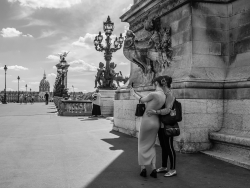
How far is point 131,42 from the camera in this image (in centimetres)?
853

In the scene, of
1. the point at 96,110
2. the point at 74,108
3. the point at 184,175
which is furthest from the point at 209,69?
the point at 74,108

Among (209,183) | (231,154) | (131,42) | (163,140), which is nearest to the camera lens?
(209,183)

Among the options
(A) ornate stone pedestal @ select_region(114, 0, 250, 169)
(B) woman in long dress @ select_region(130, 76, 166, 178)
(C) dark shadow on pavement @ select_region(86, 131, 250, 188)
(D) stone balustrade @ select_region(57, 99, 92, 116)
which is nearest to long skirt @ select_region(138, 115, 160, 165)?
(B) woman in long dress @ select_region(130, 76, 166, 178)

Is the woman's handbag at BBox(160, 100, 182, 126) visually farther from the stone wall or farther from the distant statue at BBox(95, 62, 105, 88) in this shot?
the distant statue at BBox(95, 62, 105, 88)

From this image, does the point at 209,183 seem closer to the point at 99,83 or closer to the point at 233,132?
the point at 233,132

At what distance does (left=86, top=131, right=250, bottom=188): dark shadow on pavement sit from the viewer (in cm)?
423

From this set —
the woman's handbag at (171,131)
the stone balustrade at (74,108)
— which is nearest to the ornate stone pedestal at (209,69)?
the woman's handbag at (171,131)

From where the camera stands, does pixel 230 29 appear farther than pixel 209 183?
Yes

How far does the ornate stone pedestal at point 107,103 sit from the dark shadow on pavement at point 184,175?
13.1 m

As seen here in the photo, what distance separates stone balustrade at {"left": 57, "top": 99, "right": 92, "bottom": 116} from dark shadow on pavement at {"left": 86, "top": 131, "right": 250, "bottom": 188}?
45.3 ft

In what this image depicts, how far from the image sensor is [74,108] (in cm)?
1973

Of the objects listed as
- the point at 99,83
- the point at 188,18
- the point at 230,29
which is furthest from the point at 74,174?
the point at 99,83

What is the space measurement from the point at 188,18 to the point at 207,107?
7.45 feet

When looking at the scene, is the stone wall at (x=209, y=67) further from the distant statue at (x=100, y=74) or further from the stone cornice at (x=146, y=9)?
the distant statue at (x=100, y=74)
